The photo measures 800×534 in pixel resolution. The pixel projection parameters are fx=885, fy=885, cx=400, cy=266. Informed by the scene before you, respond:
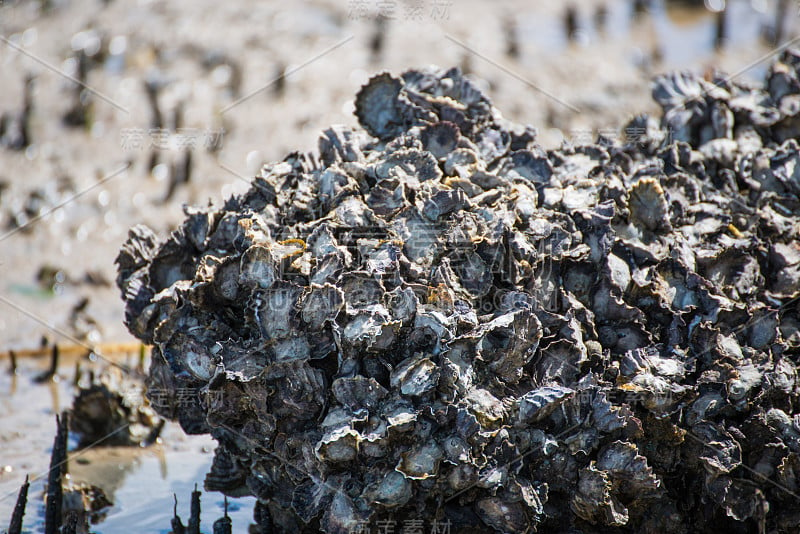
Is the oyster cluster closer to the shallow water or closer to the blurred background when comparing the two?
the shallow water

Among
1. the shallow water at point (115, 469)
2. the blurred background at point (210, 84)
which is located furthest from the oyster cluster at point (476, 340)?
the blurred background at point (210, 84)

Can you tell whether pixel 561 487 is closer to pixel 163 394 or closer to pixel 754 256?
pixel 754 256

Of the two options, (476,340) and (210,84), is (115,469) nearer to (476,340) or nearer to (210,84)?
(476,340)

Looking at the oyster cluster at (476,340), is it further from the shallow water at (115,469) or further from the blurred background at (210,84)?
Result: the blurred background at (210,84)

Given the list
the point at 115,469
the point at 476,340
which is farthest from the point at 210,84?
the point at 476,340

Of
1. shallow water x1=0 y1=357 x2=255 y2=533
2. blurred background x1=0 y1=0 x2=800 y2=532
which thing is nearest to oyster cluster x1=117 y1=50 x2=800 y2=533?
shallow water x1=0 y1=357 x2=255 y2=533

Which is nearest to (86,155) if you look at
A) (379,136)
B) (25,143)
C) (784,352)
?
(25,143)
